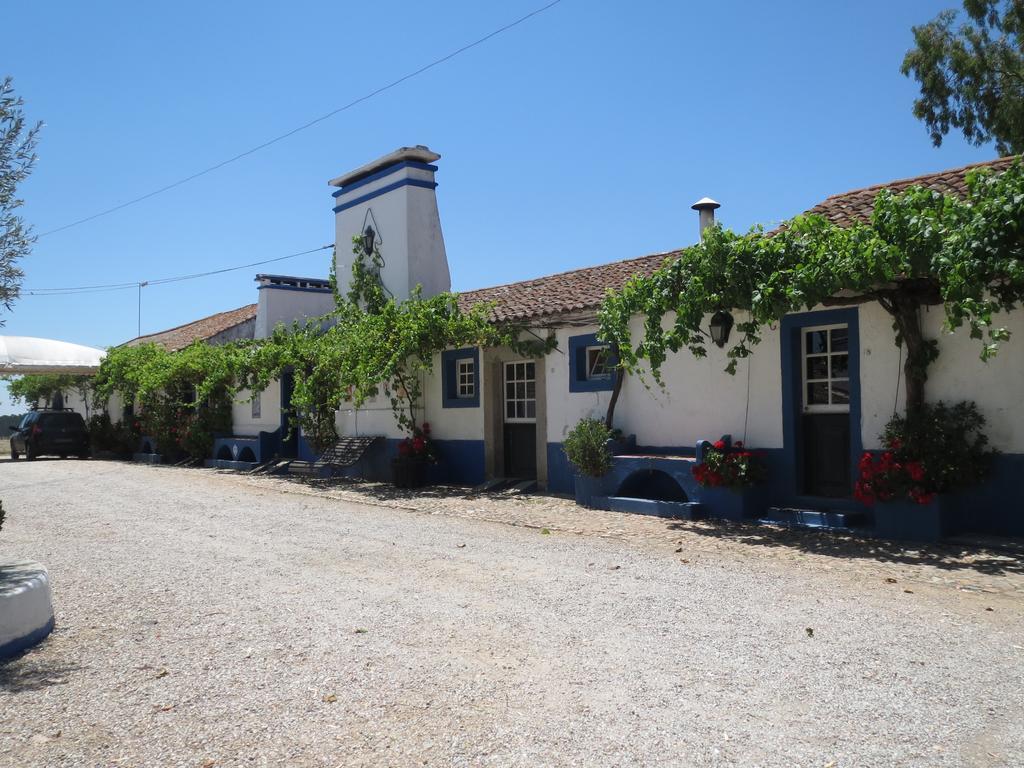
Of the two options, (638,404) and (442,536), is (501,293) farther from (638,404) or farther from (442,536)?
(442,536)

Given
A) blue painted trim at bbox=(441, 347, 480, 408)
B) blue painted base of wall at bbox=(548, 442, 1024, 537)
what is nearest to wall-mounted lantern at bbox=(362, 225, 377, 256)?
blue painted trim at bbox=(441, 347, 480, 408)

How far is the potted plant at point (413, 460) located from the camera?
14.5m

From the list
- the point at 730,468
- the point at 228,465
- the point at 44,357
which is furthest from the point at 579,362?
the point at 44,357

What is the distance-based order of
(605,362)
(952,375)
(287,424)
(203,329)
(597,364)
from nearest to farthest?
(952,375), (605,362), (597,364), (287,424), (203,329)

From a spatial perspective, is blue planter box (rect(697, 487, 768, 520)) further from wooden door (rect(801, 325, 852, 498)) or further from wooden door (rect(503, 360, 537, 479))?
wooden door (rect(503, 360, 537, 479))

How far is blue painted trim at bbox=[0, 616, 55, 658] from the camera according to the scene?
4.98 metres

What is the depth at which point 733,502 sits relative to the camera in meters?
9.91

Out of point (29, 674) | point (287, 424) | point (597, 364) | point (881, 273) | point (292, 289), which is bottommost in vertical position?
point (29, 674)

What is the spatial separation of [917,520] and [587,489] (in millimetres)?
4412

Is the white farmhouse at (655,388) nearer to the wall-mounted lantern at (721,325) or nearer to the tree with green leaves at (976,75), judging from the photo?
the wall-mounted lantern at (721,325)

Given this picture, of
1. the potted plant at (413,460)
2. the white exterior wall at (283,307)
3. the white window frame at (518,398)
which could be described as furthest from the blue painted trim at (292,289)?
the white window frame at (518,398)

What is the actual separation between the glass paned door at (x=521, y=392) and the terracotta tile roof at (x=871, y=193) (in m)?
5.24

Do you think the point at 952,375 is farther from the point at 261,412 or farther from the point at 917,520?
the point at 261,412

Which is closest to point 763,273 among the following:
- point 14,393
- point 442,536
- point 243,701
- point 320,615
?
point 442,536
